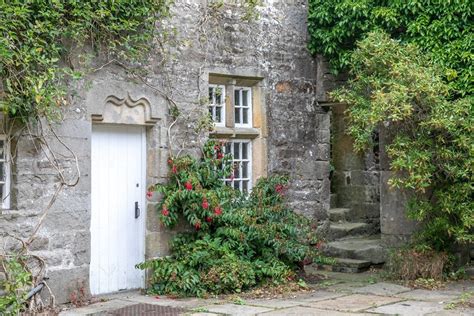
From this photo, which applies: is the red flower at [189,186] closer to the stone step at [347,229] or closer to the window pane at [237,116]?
the window pane at [237,116]

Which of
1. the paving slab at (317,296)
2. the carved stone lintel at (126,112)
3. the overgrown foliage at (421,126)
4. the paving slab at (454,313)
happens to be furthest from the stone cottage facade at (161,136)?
the paving slab at (454,313)

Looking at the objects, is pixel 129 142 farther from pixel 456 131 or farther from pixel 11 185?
pixel 456 131

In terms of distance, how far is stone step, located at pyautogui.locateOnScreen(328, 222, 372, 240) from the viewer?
41.0 ft

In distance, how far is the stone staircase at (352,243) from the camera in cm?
1104

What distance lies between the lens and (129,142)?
9352 millimetres

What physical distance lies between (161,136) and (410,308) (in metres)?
3.66

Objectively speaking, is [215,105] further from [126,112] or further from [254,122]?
[126,112]

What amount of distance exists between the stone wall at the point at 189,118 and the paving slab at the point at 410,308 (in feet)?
9.68

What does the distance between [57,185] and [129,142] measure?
126cm

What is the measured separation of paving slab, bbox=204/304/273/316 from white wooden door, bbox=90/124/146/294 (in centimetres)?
162

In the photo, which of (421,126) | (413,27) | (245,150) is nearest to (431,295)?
(421,126)

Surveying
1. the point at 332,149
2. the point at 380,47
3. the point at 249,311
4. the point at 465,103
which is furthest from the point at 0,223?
the point at 332,149

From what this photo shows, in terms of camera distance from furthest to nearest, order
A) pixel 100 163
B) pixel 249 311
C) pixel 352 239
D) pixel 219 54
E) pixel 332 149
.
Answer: pixel 332 149
pixel 352 239
pixel 219 54
pixel 100 163
pixel 249 311

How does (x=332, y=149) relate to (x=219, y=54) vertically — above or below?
below
